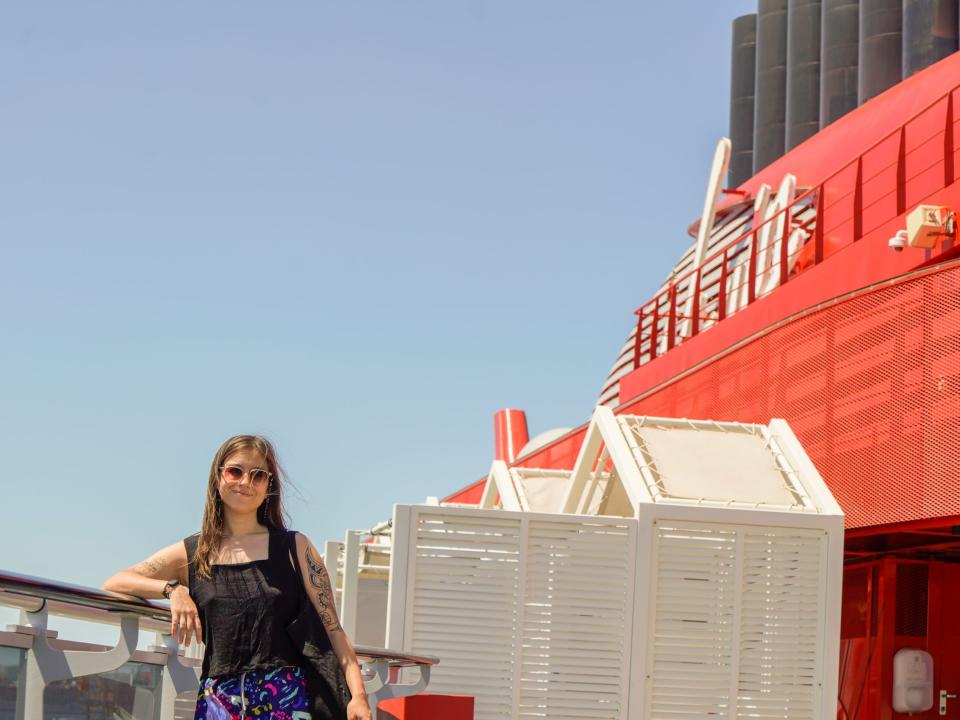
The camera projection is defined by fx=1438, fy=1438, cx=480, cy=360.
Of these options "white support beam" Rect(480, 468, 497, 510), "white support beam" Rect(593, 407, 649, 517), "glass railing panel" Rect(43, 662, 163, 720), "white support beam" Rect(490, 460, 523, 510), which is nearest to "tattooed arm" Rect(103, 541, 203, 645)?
"glass railing panel" Rect(43, 662, 163, 720)

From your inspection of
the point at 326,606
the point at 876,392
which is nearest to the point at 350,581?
the point at 876,392

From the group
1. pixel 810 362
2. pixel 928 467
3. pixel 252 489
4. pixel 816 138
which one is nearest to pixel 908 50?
pixel 816 138

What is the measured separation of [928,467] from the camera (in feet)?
33.0

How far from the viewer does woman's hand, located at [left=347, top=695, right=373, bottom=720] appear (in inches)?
161

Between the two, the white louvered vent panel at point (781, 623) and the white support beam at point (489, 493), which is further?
A: the white support beam at point (489, 493)

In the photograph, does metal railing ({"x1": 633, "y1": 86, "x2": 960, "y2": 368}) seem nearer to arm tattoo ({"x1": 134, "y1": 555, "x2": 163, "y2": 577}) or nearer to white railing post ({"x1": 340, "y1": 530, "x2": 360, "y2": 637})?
white railing post ({"x1": 340, "y1": 530, "x2": 360, "y2": 637})

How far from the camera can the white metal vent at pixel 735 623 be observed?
10.0m

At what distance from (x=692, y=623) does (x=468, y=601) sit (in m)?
1.58

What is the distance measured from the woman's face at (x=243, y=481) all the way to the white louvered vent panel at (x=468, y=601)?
597 centimetres

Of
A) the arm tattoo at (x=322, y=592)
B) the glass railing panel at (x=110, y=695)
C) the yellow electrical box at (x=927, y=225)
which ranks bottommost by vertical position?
the glass railing panel at (x=110, y=695)

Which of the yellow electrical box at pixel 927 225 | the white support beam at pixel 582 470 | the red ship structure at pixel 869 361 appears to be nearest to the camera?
the red ship structure at pixel 869 361

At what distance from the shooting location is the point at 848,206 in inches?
565

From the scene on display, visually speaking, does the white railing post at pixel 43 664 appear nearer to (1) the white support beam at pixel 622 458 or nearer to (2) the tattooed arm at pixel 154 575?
(2) the tattooed arm at pixel 154 575

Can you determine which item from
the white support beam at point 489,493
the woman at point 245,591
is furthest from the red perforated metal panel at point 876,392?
the woman at point 245,591
